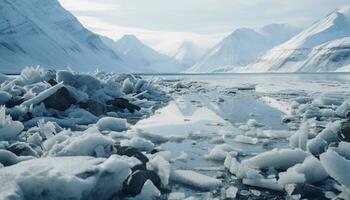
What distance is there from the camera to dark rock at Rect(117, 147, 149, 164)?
6.32 metres

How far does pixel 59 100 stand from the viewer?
43.2 feet

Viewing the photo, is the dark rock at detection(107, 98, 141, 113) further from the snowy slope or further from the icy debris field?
the snowy slope

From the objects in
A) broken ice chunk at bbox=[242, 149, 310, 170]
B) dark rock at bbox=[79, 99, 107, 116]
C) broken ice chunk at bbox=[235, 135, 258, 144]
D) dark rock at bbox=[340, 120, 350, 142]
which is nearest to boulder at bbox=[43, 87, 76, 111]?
dark rock at bbox=[79, 99, 107, 116]

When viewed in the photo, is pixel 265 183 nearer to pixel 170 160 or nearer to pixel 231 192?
pixel 231 192

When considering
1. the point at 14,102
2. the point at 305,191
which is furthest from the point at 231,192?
the point at 14,102

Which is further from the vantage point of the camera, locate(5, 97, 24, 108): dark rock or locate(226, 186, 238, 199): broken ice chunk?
locate(5, 97, 24, 108): dark rock

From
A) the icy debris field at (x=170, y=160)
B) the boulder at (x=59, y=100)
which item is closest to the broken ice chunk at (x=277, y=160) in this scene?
the icy debris field at (x=170, y=160)

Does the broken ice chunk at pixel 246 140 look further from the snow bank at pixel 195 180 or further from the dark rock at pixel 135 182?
the dark rock at pixel 135 182

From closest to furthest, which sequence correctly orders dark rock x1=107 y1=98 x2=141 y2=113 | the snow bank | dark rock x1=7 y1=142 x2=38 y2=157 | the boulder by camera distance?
the snow bank → dark rock x1=7 y1=142 x2=38 y2=157 → the boulder → dark rock x1=107 y1=98 x2=141 y2=113

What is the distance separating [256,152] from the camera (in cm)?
808

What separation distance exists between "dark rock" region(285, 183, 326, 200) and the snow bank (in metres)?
1.02

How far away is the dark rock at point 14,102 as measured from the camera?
12914mm

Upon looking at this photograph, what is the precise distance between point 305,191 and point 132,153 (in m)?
2.68

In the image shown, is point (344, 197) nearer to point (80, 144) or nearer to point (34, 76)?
point (80, 144)
